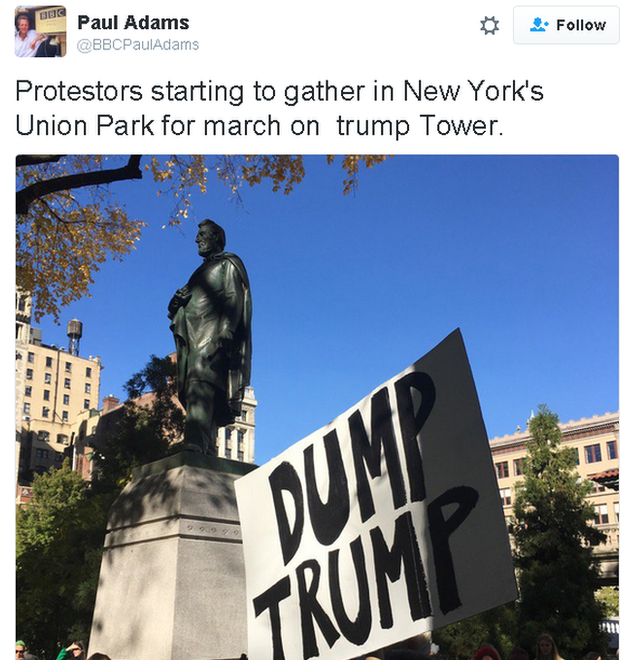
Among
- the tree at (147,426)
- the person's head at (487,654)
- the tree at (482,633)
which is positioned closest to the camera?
the person's head at (487,654)

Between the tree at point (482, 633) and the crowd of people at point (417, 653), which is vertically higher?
the tree at point (482, 633)

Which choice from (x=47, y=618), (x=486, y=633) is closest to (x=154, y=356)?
(x=47, y=618)

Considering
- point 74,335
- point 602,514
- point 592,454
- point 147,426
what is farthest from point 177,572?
point 74,335

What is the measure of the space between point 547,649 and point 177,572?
10.1 ft

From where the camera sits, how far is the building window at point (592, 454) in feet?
226

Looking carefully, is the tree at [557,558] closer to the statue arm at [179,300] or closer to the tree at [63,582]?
the tree at [63,582]

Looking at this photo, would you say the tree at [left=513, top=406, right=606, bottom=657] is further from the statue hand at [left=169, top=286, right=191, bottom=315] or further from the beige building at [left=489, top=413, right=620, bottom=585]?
the beige building at [left=489, top=413, right=620, bottom=585]

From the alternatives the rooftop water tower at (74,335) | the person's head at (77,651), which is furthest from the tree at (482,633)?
the rooftop water tower at (74,335)

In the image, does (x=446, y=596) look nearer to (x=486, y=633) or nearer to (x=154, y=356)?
(x=486, y=633)

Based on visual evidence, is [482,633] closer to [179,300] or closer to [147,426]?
[147,426]
